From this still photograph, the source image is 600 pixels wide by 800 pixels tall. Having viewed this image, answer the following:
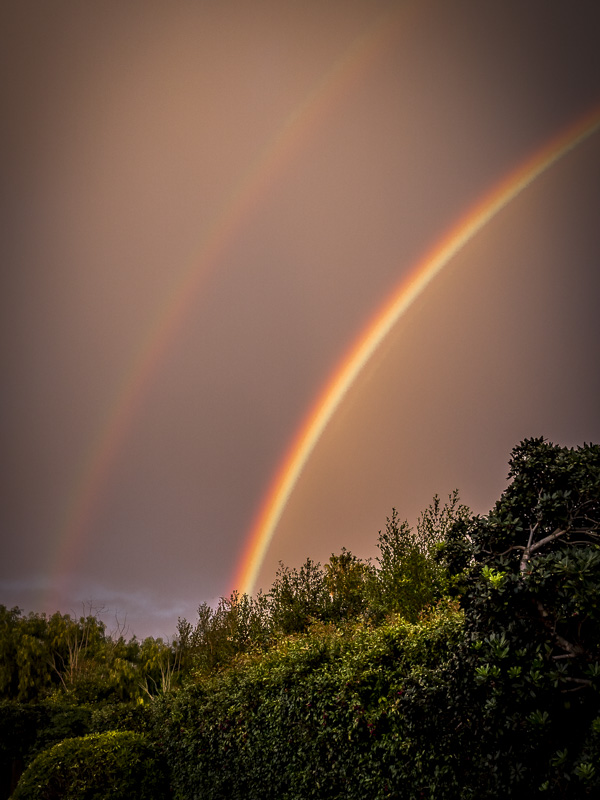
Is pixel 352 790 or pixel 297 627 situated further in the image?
pixel 297 627

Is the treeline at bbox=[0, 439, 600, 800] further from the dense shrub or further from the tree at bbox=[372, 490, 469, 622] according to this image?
the tree at bbox=[372, 490, 469, 622]

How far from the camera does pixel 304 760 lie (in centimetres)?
905

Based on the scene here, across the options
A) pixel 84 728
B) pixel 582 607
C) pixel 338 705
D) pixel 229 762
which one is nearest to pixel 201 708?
pixel 229 762

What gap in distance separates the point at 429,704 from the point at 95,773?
28.8ft

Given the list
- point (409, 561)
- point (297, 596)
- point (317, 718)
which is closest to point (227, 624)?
point (297, 596)

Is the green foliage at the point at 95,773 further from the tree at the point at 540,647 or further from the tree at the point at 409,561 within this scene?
the tree at the point at 409,561

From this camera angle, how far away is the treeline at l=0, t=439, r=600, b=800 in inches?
175

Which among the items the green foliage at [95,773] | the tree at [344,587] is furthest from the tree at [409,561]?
the green foliage at [95,773]

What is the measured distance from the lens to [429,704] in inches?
207

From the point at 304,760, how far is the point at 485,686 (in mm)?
5455

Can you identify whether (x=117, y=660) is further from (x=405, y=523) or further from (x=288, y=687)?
(x=288, y=687)

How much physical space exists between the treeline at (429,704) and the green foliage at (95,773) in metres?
0.03

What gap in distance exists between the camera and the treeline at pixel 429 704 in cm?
445

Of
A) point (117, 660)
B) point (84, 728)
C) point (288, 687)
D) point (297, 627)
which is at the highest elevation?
point (117, 660)
